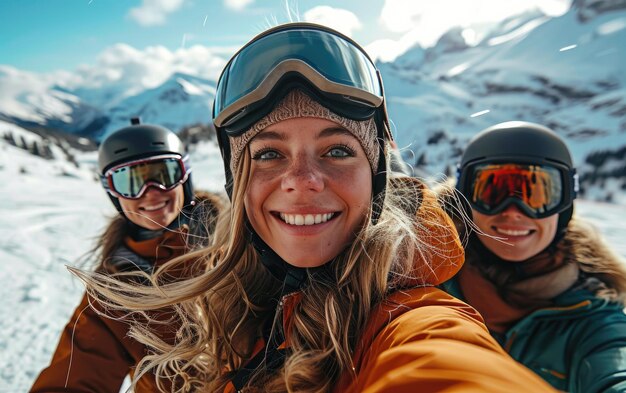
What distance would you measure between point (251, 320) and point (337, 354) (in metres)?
0.58

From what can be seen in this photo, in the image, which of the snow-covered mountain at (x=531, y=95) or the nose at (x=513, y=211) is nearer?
the nose at (x=513, y=211)

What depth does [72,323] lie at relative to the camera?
6.43 ft

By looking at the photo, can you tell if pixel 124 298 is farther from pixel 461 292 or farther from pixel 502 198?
pixel 502 198

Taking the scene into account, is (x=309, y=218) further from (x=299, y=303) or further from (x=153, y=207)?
(x=153, y=207)

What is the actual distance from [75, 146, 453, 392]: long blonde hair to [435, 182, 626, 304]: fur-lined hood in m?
0.69

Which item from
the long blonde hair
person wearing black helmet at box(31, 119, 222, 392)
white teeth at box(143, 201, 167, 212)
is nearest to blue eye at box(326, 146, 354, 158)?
the long blonde hair

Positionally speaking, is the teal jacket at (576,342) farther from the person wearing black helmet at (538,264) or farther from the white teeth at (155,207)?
the white teeth at (155,207)

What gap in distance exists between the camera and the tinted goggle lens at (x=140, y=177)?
9.34 ft

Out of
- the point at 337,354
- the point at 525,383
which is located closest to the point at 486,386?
the point at 525,383

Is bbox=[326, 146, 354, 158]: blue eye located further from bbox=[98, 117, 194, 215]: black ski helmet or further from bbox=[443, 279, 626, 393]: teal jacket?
bbox=[98, 117, 194, 215]: black ski helmet

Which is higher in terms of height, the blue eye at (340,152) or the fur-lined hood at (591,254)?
the blue eye at (340,152)

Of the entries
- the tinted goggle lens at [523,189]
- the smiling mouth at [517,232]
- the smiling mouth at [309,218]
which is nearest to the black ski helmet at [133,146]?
the smiling mouth at [309,218]

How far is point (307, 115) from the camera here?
1.30 metres

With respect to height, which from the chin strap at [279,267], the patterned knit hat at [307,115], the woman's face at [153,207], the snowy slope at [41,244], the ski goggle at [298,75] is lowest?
the snowy slope at [41,244]
